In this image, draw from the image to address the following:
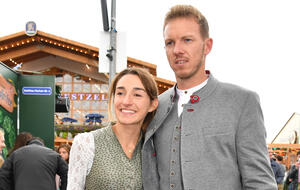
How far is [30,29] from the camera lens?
1703cm

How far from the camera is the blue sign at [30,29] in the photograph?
16911 mm

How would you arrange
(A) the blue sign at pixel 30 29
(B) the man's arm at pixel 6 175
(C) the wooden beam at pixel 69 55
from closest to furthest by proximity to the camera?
(B) the man's arm at pixel 6 175
(A) the blue sign at pixel 30 29
(C) the wooden beam at pixel 69 55

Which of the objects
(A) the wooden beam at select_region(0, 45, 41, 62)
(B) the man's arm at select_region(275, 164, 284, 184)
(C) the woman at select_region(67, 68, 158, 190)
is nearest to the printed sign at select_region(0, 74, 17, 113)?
(C) the woman at select_region(67, 68, 158, 190)

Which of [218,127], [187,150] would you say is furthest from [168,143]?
[218,127]

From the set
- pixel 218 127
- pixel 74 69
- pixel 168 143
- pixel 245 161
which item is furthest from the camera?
pixel 74 69

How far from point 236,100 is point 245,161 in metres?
0.32

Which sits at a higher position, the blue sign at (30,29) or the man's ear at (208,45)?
the blue sign at (30,29)

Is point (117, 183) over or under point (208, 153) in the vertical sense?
under

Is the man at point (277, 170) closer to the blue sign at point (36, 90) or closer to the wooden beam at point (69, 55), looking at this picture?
the blue sign at point (36, 90)

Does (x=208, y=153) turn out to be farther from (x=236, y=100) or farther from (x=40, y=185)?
(x=40, y=185)

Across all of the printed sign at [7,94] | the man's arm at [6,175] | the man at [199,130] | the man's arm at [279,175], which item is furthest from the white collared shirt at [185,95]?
the man's arm at [279,175]

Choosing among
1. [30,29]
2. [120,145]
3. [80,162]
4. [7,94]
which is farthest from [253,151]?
[30,29]

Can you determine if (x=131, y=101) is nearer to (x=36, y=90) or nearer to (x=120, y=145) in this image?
(x=120, y=145)

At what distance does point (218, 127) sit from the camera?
186 cm
